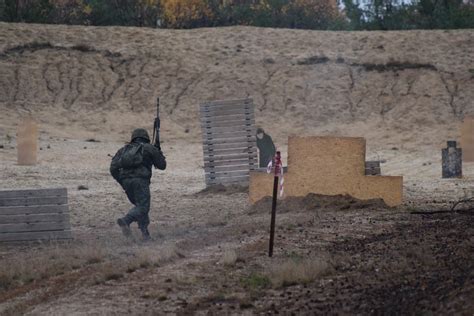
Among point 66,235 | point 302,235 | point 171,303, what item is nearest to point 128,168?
point 66,235

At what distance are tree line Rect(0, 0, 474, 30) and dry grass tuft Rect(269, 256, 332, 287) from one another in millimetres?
43775

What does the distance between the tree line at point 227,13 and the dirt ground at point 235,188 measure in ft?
20.3

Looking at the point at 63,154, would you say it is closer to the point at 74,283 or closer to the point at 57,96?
the point at 57,96

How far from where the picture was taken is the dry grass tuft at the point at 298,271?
1096cm

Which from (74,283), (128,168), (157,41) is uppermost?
(157,41)

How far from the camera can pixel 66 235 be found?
16.0 m

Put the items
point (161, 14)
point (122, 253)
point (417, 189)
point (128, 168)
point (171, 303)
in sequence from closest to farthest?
1. point (171, 303)
2. point (122, 253)
3. point (128, 168)
4. point (417, 189)
5. point (161, 14)

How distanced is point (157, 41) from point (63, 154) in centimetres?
1670

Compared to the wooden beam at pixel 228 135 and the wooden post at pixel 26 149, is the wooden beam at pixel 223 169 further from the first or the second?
the wooden post at pixel 26 149

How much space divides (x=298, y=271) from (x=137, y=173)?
5035 mm

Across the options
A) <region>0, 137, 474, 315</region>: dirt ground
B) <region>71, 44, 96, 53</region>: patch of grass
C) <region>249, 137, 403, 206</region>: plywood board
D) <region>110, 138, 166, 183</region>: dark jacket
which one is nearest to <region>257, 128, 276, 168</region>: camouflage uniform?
<region>0, 137, 474, 315</region>: dirt ground

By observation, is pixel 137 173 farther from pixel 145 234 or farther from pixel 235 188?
pixel 235 188

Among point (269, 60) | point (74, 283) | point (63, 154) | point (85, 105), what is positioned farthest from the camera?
point (269, 60)

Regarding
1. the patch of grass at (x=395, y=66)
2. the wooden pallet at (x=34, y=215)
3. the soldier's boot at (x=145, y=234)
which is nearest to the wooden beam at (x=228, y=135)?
the wooden pallet at (x=34, y=215)
